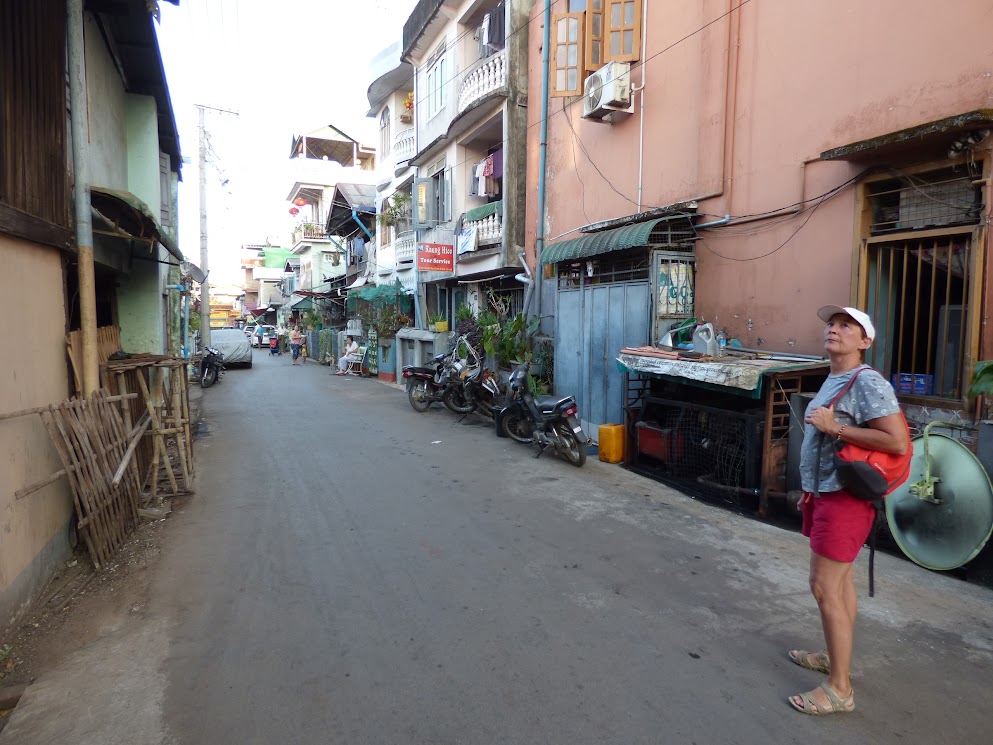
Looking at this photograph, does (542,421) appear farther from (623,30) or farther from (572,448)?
(623,30)

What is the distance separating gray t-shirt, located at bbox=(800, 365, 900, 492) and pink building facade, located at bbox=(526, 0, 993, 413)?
9.75 ft

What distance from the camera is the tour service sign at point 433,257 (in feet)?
49.9

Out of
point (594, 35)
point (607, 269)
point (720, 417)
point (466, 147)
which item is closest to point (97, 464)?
point (720, 417)

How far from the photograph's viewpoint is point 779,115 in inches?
275

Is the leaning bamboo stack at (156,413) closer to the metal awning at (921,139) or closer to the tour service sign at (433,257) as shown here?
the metal awning at (921,139)

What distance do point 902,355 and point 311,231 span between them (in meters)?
37.1

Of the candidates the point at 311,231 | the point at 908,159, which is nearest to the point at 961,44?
the point at 908,159

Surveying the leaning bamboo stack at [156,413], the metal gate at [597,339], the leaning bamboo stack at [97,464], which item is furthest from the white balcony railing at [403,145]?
the leaning bamboo stack at [97,464]

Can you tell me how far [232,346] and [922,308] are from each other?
2393 cm

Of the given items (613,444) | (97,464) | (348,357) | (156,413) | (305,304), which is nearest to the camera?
(97,464)

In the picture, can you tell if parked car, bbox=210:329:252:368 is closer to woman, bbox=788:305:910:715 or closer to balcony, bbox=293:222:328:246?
balcony, bbox=293:222:328:246

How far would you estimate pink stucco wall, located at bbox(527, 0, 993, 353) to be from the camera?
216 inches

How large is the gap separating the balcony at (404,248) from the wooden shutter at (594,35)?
930 cm

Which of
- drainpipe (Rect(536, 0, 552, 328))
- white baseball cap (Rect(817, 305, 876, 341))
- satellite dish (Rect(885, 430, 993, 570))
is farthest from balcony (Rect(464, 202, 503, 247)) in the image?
white baseball cap (Rect(817, 305, 876, 341))
